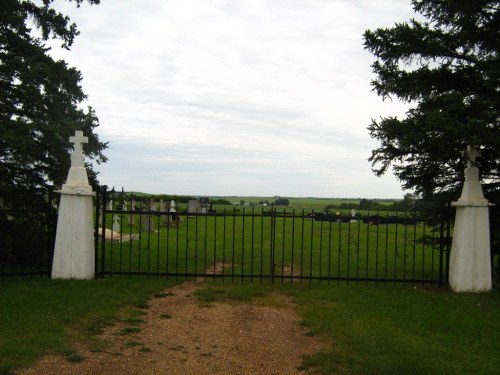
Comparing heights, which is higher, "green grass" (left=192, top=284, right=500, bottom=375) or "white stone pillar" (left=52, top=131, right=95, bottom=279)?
"white stone pillar" (left=52, top=131, right=95, bottom=279)

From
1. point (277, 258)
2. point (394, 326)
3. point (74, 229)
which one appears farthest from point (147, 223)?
point (394, 326)

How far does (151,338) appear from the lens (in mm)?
5781

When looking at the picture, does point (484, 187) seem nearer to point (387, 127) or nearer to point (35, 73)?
point (387, 127)

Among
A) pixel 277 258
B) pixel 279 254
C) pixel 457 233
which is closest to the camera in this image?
pixel 457 233

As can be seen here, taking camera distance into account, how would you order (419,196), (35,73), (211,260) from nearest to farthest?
(35,73) < (419,196) < (211,260)

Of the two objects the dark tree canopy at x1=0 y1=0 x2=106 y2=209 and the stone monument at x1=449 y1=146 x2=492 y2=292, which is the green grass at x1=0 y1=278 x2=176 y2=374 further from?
the stone monument at x1=449 y1=146 x2=492 y2=292

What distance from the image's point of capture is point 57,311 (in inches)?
257

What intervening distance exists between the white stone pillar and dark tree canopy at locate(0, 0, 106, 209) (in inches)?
29.6

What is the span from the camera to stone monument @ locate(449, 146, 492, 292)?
28.1 ft

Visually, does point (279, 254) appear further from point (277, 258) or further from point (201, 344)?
point (201, 344)

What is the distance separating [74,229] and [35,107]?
8.54 feet

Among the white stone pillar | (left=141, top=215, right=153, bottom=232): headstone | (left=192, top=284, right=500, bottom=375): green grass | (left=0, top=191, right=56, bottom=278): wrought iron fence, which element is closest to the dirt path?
(left=192, top=284, right=500, bottom=375): green grass

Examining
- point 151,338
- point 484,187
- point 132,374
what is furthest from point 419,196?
point 132,374

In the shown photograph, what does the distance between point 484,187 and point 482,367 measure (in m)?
5.76
